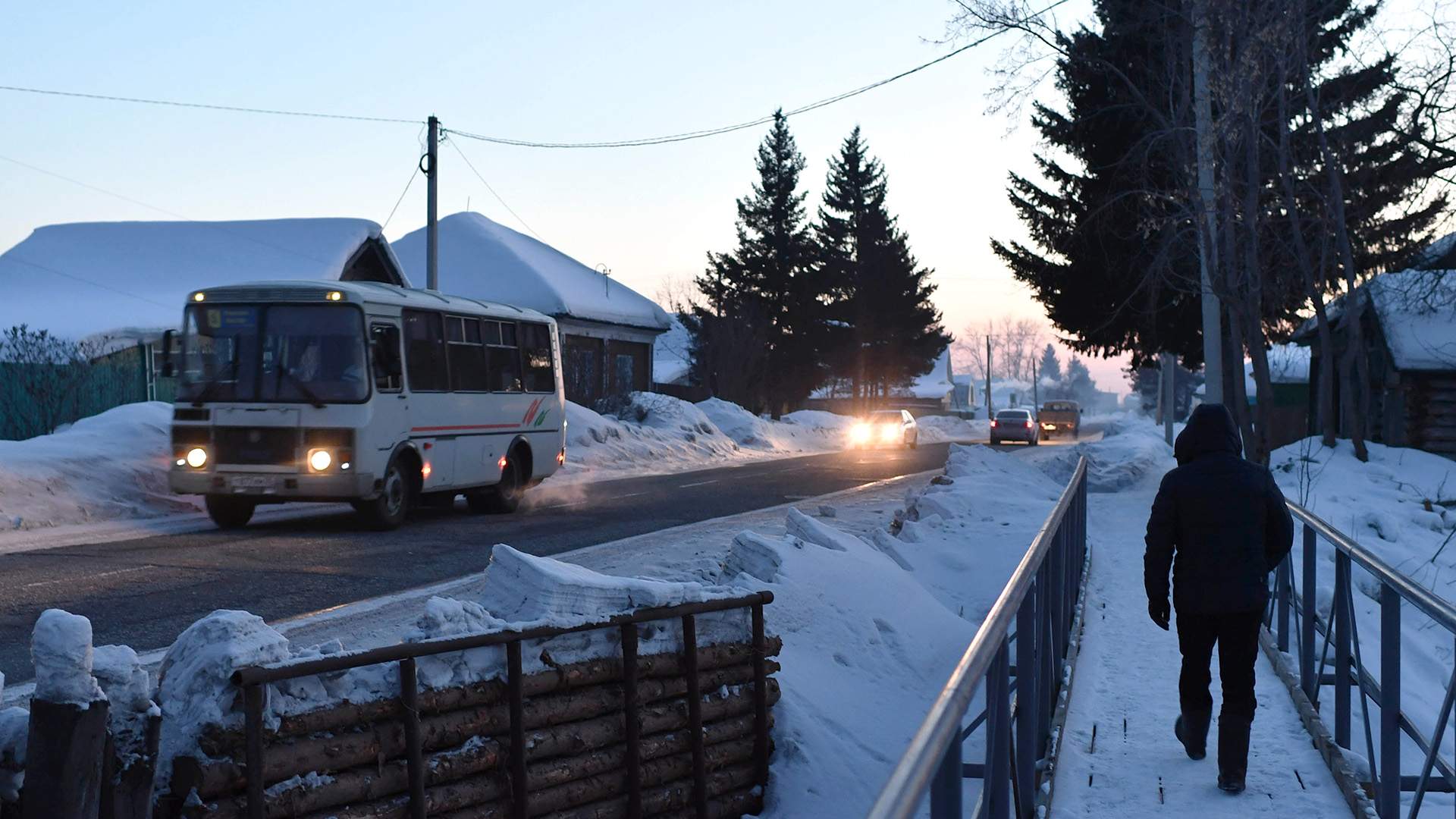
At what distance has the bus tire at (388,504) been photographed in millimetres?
15594

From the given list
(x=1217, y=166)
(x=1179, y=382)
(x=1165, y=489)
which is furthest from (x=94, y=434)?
(x=1179, y=382)

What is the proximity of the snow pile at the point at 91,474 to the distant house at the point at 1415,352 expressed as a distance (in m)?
19.4

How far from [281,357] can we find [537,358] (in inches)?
197

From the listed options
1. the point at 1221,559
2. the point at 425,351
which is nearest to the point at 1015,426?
the point at 425,351

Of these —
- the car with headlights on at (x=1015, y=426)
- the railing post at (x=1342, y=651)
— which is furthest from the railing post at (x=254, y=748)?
the car with headlights on at (x=1015, y=426)

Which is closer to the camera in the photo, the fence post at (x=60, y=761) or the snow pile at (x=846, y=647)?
the fence post at (x=60, y=761)

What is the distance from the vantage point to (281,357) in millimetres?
15180

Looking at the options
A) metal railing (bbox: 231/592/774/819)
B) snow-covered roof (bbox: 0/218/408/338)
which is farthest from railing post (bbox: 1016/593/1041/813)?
snow-covered roof (bbox: 0/218/408/338)

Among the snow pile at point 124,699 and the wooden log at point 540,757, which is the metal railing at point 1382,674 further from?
the snow pile at point 124,699

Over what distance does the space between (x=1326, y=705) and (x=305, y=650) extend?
5.86 metres

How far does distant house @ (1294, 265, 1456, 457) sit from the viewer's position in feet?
78.9

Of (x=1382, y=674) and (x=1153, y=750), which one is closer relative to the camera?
(x=1382, y=674)

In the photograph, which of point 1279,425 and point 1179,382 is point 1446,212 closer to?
point 1279,425

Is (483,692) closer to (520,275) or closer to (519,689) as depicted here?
(519,689)
